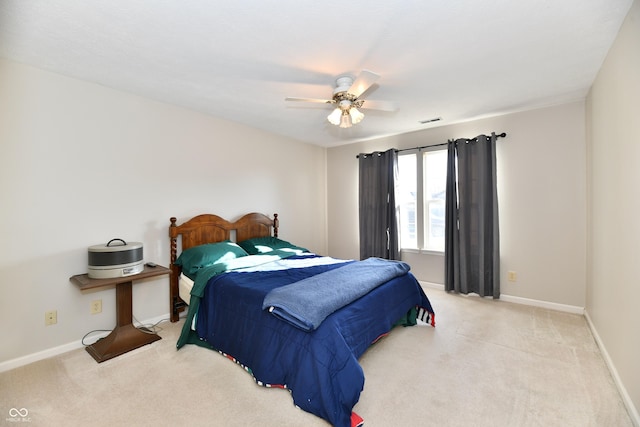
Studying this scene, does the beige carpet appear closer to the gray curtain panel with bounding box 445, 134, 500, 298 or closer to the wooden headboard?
the wooden headboard

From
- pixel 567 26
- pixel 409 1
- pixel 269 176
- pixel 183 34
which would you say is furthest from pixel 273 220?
pixel 567 26

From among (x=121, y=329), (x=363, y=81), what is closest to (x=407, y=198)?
(x=363, y=81)

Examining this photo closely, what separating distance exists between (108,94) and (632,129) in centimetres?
406

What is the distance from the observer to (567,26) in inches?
71.0

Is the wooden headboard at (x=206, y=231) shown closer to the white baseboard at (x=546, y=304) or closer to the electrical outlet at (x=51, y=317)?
the electrical outlet at (x=51, y=317)

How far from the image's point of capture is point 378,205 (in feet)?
14.8

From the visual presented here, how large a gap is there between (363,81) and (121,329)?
9.55 feet

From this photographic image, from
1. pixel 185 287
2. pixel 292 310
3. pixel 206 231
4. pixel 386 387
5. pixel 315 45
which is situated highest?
pixel 315 45

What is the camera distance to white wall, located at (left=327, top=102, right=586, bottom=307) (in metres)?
3.12

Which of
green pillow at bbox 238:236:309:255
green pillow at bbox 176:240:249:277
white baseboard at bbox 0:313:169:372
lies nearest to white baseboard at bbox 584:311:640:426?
green pillow at bbox 238:236:309:255

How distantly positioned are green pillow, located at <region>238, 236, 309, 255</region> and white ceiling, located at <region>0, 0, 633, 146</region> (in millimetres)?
1724

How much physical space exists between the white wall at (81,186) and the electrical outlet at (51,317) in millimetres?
33

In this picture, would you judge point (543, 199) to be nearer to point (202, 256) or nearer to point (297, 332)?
point (297, 332)

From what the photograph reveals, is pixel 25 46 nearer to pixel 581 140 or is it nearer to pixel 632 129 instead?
pixel 632 129
